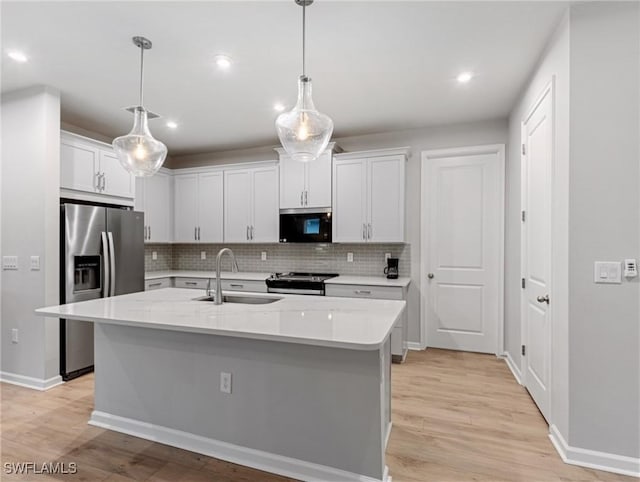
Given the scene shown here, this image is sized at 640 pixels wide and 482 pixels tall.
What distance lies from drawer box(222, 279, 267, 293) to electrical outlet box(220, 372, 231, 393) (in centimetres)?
210

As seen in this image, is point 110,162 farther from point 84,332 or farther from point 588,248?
point 588,248

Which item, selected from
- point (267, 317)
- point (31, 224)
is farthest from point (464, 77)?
point (31, 224)

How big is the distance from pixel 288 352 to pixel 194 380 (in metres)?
0.68

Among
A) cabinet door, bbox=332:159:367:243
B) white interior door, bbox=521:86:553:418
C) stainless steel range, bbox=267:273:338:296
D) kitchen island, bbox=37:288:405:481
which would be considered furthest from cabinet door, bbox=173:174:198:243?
white interior door, bbox=521:86:553:418

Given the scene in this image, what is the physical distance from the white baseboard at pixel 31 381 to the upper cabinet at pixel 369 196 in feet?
10.1

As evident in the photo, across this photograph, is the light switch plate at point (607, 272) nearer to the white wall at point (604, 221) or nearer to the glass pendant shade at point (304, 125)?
the white wall at point (604, 221)

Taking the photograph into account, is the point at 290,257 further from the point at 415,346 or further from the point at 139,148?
the point at 139,148

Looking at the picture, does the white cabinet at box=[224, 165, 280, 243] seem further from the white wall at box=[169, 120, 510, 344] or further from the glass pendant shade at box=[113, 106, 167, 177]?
the glass pendant shade at box=[113, 106, 167, 177]

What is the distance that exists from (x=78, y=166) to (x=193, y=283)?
6.10ft

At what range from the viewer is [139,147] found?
2330 millimetres

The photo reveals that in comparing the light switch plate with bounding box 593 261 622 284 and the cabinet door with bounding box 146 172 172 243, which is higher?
the cabinet door with bounding box 146 172 172 243

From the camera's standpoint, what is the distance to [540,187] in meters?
2.60

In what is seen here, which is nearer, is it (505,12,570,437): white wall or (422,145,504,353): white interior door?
(505,12,570,437): white wall

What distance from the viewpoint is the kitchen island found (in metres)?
1.76
